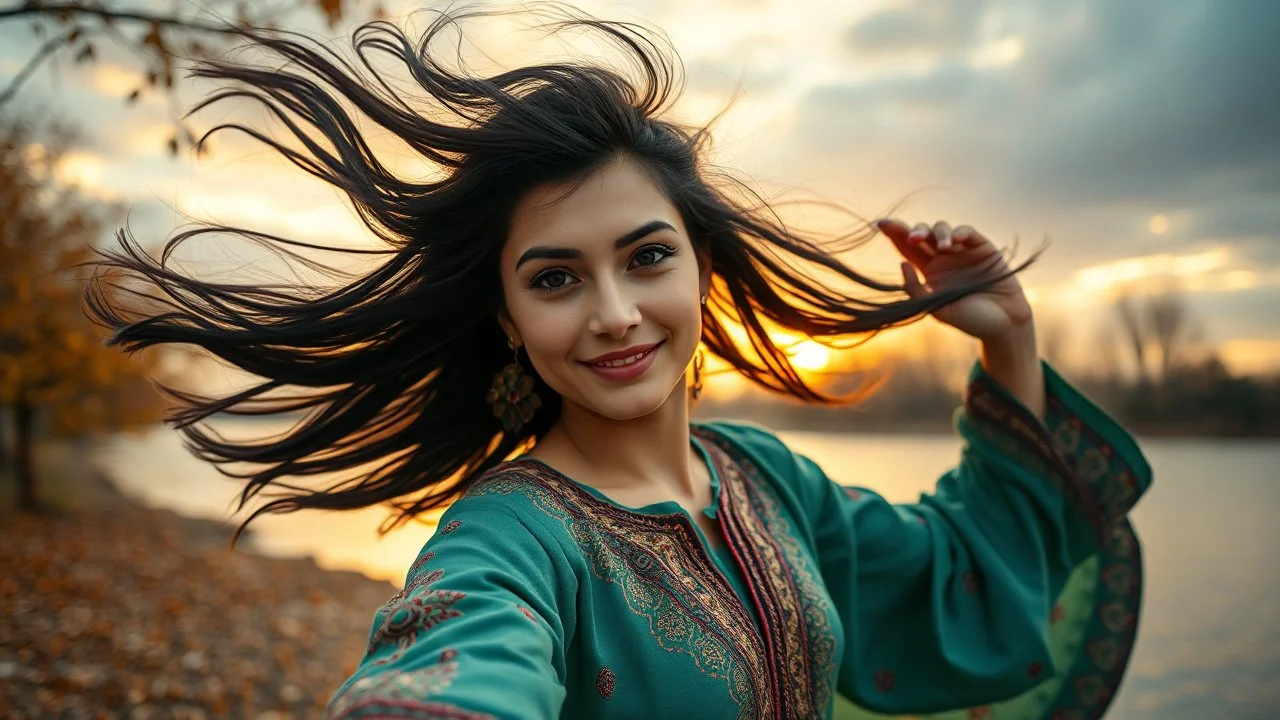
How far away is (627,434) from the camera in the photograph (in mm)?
1990

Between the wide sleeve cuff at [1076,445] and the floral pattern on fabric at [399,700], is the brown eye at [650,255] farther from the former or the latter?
the wide sleeve cuff at [1076,445]

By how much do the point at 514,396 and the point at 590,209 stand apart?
0.53 metres

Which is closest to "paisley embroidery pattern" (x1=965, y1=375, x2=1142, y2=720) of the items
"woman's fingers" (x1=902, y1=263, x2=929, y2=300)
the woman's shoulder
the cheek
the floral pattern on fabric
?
"woman's fingers" (x1=902, y1=263, x2=929, y2=300)

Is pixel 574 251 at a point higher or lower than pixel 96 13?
lower

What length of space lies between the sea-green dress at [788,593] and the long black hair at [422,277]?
411mm

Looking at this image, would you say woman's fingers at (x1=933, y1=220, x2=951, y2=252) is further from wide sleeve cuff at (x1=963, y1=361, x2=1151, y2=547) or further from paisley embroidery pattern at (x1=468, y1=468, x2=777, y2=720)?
paisley embroidery pattern at (x1=468, y1=468, x2=777, y2=720)

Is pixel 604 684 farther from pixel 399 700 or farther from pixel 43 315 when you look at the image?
pixel 43 315

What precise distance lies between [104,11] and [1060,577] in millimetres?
3813

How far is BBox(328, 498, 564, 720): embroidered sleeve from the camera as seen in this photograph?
1.08 m

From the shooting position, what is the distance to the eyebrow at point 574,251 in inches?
68.4

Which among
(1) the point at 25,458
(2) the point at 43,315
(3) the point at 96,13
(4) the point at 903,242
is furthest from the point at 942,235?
(1) the point at 25,458

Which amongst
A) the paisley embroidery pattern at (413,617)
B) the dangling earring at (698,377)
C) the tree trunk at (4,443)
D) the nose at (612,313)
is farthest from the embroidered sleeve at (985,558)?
the tree trunk at (4,443)

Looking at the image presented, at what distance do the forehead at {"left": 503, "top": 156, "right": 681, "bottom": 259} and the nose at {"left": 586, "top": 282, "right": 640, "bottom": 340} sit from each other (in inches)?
3.3

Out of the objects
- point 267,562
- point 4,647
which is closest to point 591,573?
point 4,647
